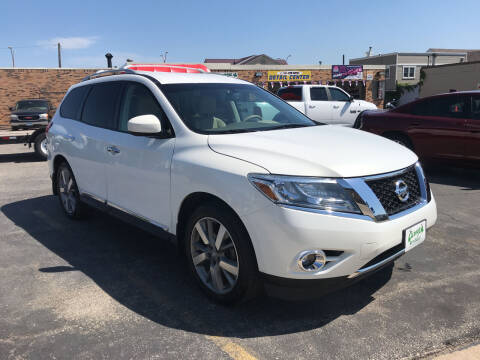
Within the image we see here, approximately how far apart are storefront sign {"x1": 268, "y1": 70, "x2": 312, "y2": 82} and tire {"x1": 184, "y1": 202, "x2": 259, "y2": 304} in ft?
87.4

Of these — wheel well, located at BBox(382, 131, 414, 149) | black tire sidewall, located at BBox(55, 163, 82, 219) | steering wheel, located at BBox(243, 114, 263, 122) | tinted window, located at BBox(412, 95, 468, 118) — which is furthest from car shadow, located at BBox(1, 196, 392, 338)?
wheel well, located at BBox(382, 131, 414, 149)

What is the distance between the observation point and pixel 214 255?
10.4ft

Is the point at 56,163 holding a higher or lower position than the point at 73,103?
lower

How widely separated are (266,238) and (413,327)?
121cm

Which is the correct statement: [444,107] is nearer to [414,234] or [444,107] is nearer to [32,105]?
[414,234]

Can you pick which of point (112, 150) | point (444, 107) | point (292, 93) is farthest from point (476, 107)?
point (292, 93)

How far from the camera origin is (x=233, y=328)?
2908 mm

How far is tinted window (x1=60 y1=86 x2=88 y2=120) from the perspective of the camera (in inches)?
201

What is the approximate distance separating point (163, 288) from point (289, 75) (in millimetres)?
27089

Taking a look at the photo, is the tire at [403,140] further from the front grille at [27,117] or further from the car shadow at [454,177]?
the front grille at [27,117]

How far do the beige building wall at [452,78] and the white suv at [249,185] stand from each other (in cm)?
3207

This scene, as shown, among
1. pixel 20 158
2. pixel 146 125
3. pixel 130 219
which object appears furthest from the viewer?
pixel 20 158

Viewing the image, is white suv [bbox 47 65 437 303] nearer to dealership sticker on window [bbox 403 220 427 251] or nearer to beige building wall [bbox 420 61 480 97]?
dealership sticker on window [bbox 403 220 427 251]

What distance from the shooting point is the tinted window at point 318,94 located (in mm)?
15025
